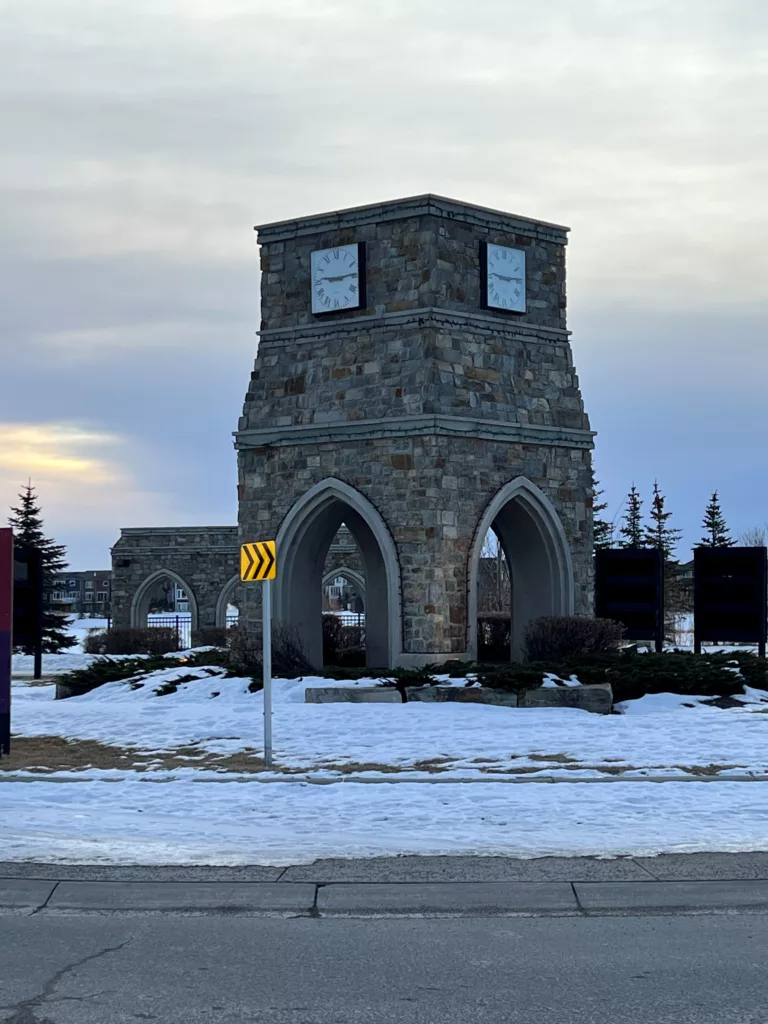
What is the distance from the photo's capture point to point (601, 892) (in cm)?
817

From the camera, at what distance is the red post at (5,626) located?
46.8 ft

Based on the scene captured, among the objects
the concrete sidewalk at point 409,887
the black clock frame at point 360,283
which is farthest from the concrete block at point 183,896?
the black clock frame at point 360,283

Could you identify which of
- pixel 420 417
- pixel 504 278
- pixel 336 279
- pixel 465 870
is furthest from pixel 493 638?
pixel 465 870

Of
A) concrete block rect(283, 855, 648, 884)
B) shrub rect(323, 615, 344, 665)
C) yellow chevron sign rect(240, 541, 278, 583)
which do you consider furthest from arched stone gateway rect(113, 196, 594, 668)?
concrete block rect(283, 855, 648, 884)

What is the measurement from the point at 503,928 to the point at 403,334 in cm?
1588

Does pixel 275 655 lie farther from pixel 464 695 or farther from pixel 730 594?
pixel 730 594

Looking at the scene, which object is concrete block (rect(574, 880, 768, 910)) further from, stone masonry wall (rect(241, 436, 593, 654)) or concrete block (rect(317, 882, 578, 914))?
stone masonry wall (rect(241, 436, 593, 654))

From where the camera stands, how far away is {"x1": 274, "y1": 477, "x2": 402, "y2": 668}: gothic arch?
2183 centimetres

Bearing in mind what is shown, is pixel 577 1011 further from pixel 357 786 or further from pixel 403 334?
pixel 403 334

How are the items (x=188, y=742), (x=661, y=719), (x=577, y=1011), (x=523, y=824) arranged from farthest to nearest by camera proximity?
(x=661, y=719) < (x=188, y=742) < (x=523, y=824) < (x=577, y=1011)

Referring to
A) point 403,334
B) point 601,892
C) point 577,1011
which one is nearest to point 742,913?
point 601,892

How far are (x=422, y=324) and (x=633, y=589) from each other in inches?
244

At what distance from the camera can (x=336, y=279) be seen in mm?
23000

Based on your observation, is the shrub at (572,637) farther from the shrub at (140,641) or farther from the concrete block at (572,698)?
the shrub at (140,641)
